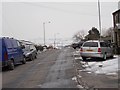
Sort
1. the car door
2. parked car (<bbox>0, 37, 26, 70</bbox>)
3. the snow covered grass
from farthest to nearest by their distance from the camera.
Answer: the car door, parked car (<bbox>0, 37, 26, 70</bbox>), the snow covered grass

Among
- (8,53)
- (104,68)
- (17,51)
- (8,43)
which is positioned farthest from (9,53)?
(104,68)

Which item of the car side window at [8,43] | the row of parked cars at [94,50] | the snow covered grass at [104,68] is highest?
the car side window at [8,43]

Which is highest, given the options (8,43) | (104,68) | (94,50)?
(8,43)

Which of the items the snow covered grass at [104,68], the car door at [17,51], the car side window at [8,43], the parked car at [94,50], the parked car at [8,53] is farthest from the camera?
the parked car at [94,50]

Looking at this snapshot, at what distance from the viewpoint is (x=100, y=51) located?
25812 mm

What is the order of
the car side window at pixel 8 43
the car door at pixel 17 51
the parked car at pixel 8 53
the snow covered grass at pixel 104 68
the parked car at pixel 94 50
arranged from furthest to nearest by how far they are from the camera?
1. the parked car at pixel 94 50
2. the car door at pixel 17 51
3. the car side window at pixel 8 43
4. the parked car at pixel 8 53
5. the snow covered grass at pixel 104 68

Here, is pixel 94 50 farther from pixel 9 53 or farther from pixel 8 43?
pixel 9 53

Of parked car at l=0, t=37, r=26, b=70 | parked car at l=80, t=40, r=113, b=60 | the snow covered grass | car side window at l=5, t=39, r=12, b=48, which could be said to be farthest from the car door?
parked car at l=80, t=40, r=113, b=60

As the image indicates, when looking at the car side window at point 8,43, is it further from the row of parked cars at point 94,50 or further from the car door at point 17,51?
the row of parked cars at point 94,50

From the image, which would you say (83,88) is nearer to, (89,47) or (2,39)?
(2,39)

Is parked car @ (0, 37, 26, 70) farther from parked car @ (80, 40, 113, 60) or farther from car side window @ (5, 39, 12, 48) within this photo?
parked car @ (80, 40, 113, 60)

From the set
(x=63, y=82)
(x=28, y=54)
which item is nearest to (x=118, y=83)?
(x=63, y=82)

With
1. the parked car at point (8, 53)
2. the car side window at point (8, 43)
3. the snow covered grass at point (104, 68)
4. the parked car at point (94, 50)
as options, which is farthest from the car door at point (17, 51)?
the parked car at point (94, 50)

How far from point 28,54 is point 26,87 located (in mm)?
16843
